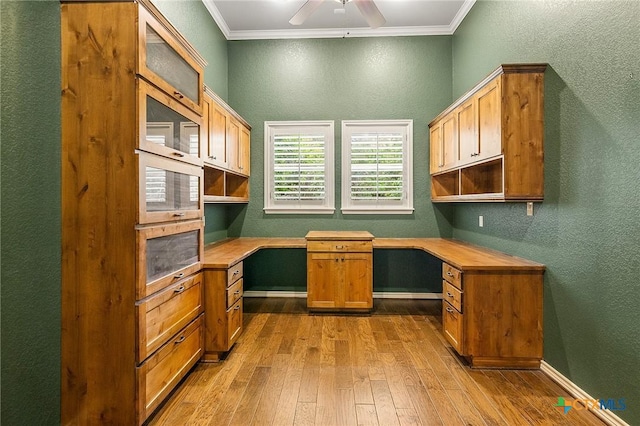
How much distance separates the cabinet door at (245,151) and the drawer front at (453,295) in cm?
276

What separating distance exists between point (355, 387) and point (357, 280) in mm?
1557

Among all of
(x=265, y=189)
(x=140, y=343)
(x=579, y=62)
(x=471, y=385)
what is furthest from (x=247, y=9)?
(x=471, y=385)

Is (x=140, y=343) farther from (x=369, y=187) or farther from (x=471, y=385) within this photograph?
(x=369, y=187)

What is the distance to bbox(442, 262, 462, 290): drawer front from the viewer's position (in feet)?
8.89

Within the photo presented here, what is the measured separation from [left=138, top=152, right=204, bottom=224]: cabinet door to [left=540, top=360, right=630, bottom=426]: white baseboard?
293 centimetres

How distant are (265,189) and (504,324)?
327cm

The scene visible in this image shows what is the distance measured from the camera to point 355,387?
2.33m

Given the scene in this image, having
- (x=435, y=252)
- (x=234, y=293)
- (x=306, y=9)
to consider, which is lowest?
(x=234, y=293)

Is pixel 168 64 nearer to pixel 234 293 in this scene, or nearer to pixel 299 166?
pixel 234 293

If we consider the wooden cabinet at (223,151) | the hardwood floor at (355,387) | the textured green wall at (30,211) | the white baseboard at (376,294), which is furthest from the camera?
the white baseboard at (376,294)

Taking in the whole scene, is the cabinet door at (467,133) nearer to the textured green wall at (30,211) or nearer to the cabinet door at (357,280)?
the cabinet door at (357,280)

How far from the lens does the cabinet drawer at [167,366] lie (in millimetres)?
1834

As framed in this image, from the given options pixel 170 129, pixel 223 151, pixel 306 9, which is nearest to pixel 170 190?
pixel 170 129

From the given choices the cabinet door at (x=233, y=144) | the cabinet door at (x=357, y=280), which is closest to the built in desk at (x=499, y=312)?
the cabinet door at (x=357, y=280)
